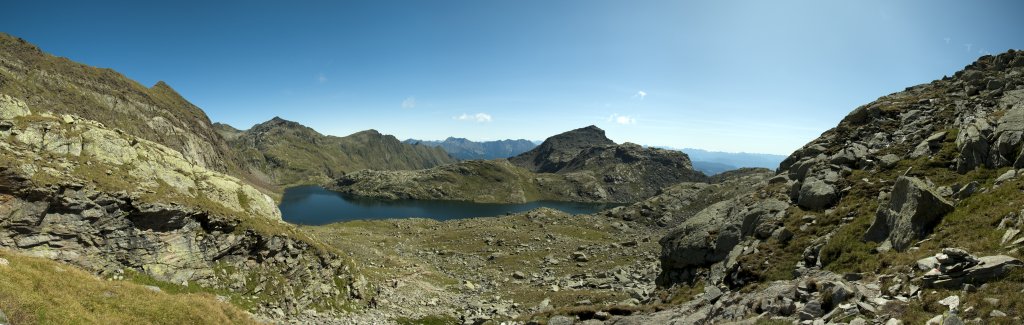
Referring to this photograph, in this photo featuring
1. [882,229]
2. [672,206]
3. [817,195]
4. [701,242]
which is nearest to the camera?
[882,229]

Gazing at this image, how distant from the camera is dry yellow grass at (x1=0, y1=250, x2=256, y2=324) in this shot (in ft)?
54.4

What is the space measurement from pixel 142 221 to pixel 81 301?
13617mm

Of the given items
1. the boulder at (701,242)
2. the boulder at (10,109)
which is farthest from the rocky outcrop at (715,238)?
the boulder at (10,109)

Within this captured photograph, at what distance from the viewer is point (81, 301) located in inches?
769

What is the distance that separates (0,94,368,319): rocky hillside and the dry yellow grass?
→ 20.9 feet

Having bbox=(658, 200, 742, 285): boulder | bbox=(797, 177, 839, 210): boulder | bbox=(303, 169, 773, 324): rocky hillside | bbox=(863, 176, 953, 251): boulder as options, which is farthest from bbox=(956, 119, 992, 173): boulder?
bbox=(303, 169, 773, 324): rocky hillside

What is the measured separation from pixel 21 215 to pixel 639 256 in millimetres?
72044

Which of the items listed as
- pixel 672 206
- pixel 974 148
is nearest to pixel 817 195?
pixel 974 148

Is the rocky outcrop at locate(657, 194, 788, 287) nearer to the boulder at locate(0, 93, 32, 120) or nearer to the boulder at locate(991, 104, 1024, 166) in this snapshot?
the boulder at locate(991, 104, 1024, 166)

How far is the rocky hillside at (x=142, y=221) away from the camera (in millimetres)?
27078

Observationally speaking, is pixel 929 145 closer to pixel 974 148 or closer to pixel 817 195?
pixel 974 148

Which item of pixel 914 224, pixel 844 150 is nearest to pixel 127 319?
pixel 914 224

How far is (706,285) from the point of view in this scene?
91.4 feet

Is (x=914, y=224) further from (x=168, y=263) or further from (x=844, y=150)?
(x=168, y=263)
